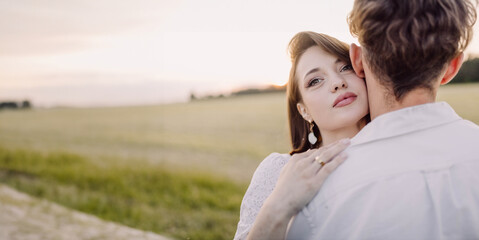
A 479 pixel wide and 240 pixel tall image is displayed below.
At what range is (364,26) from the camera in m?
1.71

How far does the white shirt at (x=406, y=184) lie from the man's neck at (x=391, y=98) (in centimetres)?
5

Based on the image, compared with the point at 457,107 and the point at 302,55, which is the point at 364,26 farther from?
the point at 457,107

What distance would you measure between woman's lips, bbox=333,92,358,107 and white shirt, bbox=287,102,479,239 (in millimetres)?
703

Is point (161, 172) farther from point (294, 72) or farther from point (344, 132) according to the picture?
point (344, 132)

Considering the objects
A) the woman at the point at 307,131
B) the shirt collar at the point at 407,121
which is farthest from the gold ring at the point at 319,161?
the shirt collar at the point at 407,121

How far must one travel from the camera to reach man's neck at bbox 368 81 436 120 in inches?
68.1

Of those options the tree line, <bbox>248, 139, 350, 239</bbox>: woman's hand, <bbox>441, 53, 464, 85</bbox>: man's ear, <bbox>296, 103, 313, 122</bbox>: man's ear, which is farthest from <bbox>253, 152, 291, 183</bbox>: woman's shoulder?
the tree line

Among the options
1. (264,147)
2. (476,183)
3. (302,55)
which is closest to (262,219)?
(476,183)

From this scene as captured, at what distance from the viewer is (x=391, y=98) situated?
1765 mm

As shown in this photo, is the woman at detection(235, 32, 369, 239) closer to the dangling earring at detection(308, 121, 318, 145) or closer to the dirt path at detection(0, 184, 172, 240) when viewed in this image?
the dangling earring at detection(308, 121, 318, 145)

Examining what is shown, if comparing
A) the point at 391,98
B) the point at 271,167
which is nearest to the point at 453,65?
Answer: the point at 391,98

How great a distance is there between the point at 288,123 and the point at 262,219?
1.50 meters

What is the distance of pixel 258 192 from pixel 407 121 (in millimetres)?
1033

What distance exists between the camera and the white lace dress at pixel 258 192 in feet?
7.70
